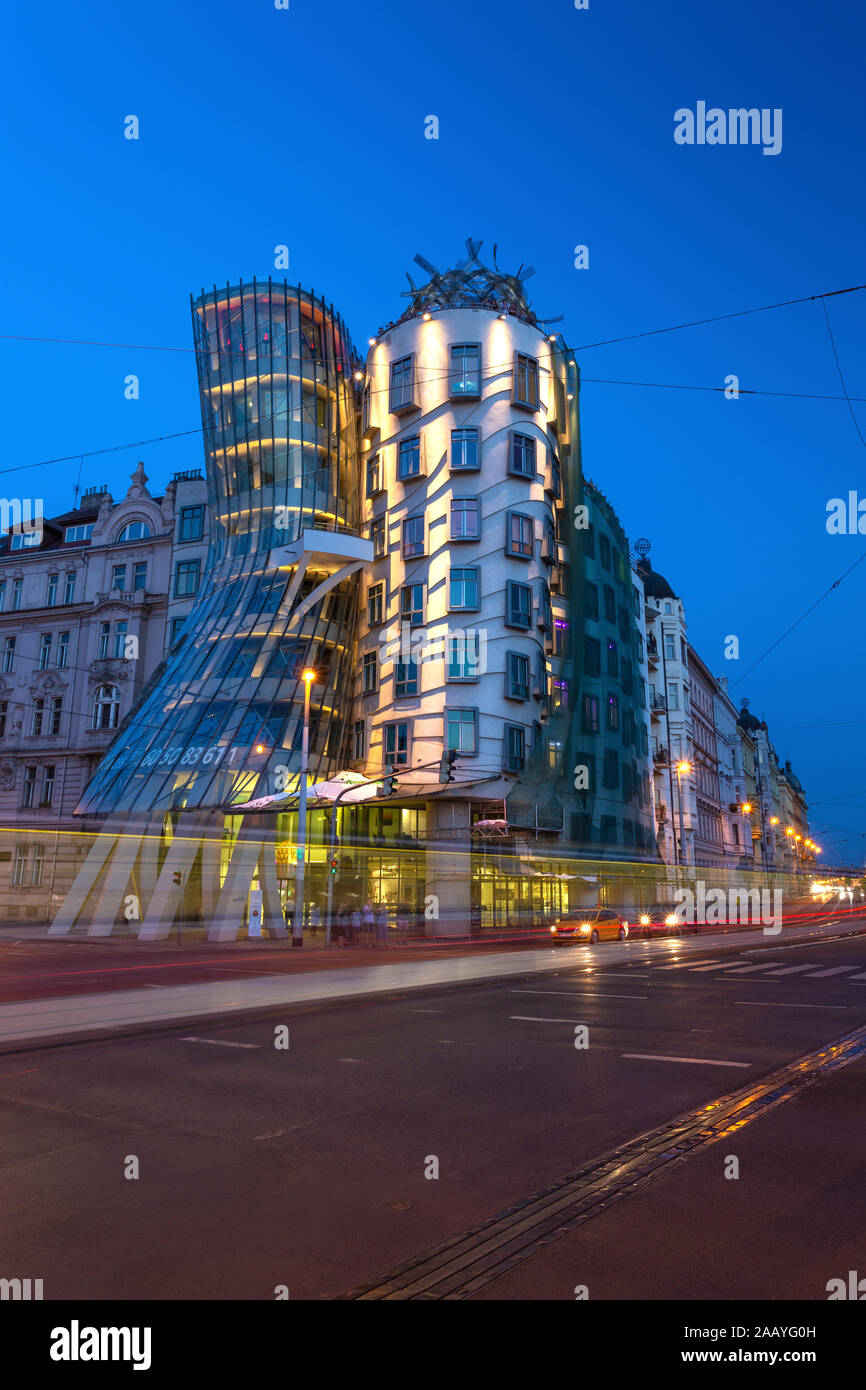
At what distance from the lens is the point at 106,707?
5906cm

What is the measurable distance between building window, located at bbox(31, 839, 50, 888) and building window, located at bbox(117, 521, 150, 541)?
2165 cm

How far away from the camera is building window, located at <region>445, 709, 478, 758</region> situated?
43.6 m

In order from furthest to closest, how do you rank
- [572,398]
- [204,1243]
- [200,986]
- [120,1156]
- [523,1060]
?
[572,398] → [200,986] → [523,1060] → [120,1156] → [204,1243]

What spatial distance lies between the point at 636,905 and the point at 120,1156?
55805 millimetres

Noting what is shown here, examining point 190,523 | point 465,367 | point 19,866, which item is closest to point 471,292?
point 465,367

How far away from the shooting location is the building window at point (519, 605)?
150 feet

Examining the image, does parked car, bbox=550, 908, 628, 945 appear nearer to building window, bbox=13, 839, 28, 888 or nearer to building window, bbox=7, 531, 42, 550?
building window, bbox=13, 839, 28, 888

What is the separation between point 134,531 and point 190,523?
5.39 m

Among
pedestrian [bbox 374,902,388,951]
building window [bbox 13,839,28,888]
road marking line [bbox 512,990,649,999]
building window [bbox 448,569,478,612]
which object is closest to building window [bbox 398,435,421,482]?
building window [bbox 448,569,478,612]

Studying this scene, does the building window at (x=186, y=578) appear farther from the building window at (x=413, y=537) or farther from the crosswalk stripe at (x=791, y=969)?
the crosswalk stripe at (x=791, y=969)

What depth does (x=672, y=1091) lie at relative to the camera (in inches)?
339

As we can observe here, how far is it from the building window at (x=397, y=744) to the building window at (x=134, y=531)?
2661 cm
